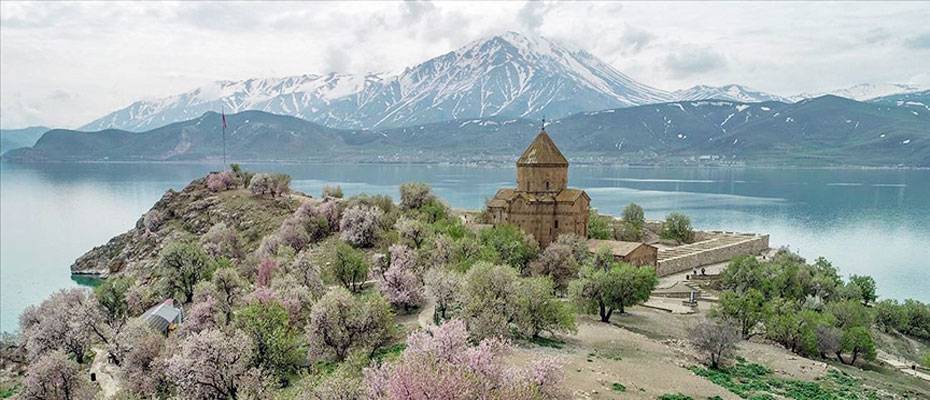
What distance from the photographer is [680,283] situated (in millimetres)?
50438

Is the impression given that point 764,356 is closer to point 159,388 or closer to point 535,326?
Answer: point 535,326

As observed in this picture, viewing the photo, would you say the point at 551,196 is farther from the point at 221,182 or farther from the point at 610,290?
the point at 221,182

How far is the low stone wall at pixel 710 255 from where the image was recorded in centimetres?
5366

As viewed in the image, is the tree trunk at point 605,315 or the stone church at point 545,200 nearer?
the tree trunk at point 605,315

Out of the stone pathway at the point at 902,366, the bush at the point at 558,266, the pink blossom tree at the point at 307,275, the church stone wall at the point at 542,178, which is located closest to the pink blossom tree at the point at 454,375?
the pink blossom tree at the point at 307,275

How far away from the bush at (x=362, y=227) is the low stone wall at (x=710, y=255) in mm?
25378

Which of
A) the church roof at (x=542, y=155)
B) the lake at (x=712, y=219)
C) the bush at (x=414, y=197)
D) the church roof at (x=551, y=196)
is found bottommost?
the lake at (x=712, y=219)

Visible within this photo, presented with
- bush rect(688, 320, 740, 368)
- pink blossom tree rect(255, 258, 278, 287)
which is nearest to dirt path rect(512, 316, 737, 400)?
bush rect(688, 320, 740, 368)

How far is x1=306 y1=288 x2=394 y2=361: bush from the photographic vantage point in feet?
89.7

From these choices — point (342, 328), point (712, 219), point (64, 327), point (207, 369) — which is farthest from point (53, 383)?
point (712, 219)

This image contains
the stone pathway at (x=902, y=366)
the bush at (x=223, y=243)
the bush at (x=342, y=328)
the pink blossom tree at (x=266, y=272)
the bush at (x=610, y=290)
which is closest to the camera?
the bush at (x=342, y=328)

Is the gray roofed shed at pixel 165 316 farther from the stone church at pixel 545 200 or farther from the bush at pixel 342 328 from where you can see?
the stone church at pixel 545 200

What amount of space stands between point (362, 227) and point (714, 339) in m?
35.8

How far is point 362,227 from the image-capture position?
57375 millimetres
